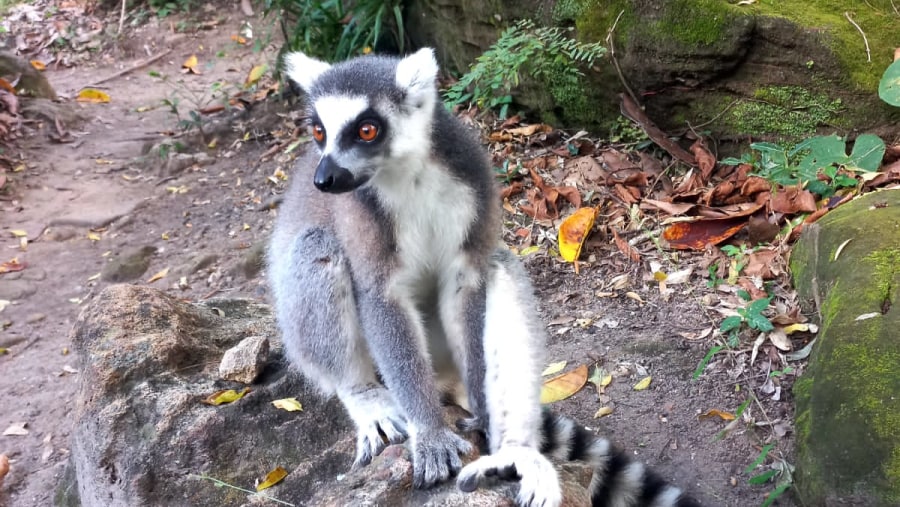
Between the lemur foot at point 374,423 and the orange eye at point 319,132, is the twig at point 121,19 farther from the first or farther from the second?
the lemur foot at point 374,423

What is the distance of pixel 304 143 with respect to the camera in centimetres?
855

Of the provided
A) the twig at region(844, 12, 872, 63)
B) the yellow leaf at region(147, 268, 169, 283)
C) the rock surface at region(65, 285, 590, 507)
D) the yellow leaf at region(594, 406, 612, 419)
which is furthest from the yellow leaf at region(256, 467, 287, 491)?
the twig at region(844, 12, 872, 63)

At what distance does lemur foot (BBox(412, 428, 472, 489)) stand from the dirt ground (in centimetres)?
129

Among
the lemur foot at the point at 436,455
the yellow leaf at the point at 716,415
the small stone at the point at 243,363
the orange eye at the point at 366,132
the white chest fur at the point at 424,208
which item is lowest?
the yellow leaf at the point at 716,415

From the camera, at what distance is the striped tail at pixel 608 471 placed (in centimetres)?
300

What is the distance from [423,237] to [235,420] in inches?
48.9

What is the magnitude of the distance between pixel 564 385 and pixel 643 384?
0.45 metres

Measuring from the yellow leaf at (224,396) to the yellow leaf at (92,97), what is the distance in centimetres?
966

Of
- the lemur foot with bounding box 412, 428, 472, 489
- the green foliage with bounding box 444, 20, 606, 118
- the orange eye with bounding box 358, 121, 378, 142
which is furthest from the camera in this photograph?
the green foliage with bounding box 444, 20, 606, 118

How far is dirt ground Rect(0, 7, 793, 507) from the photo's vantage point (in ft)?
12.7

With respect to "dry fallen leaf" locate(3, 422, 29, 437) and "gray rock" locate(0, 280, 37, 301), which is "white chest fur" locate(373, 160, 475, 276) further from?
"gray rock" locate(0, 280, 37, 301)

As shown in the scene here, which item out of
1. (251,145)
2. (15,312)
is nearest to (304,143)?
(251,145)

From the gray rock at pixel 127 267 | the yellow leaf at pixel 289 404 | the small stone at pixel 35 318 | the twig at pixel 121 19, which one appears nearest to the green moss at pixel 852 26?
the yellow leaf at pixel 289 404

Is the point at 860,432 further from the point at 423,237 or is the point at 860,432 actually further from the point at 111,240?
the point at 111,240
